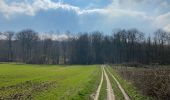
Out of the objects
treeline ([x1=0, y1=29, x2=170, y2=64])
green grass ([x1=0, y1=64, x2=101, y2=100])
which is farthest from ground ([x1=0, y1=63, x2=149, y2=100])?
treeline ([x1=0, y1=29, x2=170, y2=64])

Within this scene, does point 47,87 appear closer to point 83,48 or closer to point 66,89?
point 66,89

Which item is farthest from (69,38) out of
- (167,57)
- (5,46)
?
(167,57)

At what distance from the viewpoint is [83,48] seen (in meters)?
176

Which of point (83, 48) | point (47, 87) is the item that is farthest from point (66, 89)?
point (83, 48)

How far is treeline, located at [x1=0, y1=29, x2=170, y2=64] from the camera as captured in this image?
16462 centimetres

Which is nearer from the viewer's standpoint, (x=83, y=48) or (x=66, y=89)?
(x=66, y=89)

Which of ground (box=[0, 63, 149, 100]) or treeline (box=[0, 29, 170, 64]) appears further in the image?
treeline (box=[0, 29, 170, 64])

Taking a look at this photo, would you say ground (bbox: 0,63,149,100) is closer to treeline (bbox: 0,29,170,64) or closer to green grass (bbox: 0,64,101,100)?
green grass (bbox: 0,64,101,100)

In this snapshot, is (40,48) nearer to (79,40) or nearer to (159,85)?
(79,40)

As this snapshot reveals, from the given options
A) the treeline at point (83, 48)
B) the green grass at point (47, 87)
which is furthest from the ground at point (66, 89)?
the treeline at point (83, 48)

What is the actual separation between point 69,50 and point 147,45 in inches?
1730

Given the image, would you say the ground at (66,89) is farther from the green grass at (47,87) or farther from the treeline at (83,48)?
the treeline at (83,48)

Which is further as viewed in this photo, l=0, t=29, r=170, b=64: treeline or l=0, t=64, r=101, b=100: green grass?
l=0, t=29, r=170, b=64: treeline

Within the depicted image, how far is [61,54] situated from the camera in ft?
593
